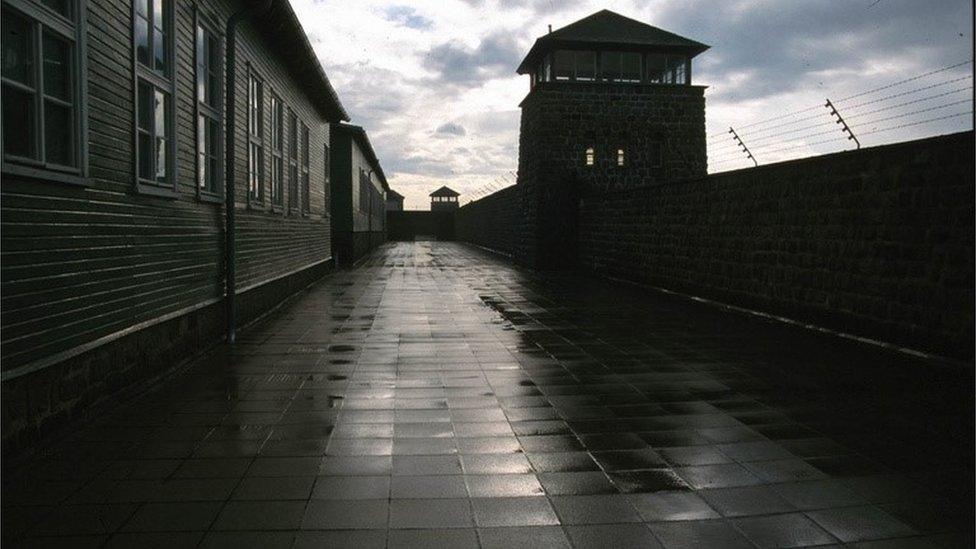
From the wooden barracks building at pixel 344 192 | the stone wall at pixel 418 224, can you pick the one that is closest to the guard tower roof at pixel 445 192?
the stone wall at pixel 418 224

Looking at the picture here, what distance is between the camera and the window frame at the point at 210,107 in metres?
7.98

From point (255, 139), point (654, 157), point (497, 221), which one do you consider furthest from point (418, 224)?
point (255, 139)

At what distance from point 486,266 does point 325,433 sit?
64.2 feet

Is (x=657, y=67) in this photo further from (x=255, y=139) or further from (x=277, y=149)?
(x=255, y=139)

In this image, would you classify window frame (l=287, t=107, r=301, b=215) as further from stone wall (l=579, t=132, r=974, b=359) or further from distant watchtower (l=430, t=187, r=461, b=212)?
distant watchtower (l=430, t=187, r=461, b=212)

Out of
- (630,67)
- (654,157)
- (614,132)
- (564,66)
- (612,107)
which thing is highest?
(630,67)

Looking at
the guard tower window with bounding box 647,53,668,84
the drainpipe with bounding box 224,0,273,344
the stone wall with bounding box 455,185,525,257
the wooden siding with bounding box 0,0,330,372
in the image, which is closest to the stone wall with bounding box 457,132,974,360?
the drainpipe with bounding box 224,0,273,344

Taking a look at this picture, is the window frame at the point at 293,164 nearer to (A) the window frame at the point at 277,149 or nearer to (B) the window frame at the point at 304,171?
(B) the window frame at the point at 304,171

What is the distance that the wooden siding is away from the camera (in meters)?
4.28

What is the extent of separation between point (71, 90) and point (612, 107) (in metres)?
19.1

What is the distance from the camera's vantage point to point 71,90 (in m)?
4.97

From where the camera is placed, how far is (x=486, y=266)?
24.1 metres

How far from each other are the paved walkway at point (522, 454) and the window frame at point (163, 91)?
175 cm

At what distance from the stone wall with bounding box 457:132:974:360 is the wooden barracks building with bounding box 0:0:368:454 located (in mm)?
7111
